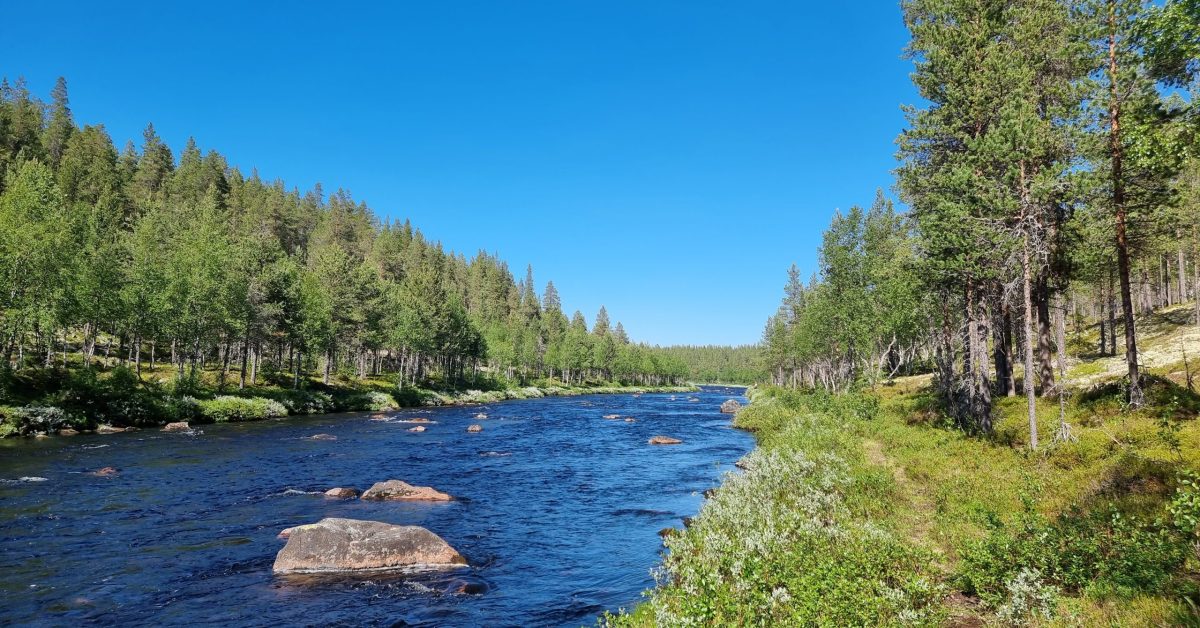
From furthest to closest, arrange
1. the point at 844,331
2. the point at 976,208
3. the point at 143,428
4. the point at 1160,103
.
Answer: the point at 844,331 < the point at 143,428 < the point at 976,208 < the point at 1160,103

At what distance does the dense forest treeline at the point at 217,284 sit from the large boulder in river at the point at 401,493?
34948 millimetres

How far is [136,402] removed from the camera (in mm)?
43531

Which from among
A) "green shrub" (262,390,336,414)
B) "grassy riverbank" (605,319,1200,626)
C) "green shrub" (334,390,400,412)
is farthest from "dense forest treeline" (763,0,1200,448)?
"green shrub" (334,390,400,412)

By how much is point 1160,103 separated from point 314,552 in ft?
95.6

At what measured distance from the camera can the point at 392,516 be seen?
21.4 meters

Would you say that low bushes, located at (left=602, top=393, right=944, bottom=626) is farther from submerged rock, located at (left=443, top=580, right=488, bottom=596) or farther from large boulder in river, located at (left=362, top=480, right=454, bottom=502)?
large boulder in river, located at (left=362, top=480, right=454, bottom=502)

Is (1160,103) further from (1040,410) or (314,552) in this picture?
(314,552)

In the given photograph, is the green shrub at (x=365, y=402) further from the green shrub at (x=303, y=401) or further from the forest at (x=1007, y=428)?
the forest at (x=1007, y=428)

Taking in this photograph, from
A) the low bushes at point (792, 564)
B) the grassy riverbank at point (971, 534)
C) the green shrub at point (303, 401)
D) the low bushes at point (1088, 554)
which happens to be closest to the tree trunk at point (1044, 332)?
the grassy riverbank at point (971, 534)

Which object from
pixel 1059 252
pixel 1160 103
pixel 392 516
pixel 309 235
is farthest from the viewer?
pixel 309 235

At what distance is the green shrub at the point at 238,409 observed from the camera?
160ft

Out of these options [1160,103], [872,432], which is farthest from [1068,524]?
[872,432]

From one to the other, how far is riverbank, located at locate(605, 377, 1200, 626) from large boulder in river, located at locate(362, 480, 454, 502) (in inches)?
502

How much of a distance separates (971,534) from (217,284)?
64.6m
